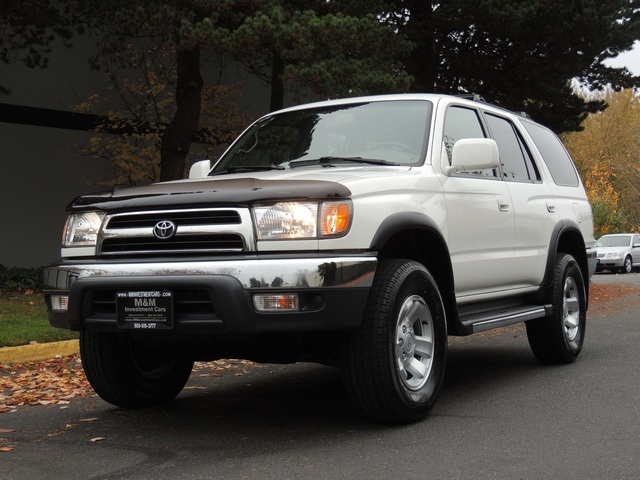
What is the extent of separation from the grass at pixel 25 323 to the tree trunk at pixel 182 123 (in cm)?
313

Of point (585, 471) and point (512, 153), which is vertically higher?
point (512, 153)

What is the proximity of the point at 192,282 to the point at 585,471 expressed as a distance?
86.4 inches

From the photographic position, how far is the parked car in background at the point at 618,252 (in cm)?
3503

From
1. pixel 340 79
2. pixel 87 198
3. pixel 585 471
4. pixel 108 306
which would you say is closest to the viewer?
pixel 585 471

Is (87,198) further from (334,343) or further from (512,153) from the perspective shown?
(512,153)

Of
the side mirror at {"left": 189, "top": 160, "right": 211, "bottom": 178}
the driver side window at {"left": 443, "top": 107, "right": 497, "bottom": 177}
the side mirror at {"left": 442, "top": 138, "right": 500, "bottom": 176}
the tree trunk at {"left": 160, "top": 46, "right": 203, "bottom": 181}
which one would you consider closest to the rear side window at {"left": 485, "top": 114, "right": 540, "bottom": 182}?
the driver side window at {"left": 443, "top": 107, "right": 497, "bottom": 177}

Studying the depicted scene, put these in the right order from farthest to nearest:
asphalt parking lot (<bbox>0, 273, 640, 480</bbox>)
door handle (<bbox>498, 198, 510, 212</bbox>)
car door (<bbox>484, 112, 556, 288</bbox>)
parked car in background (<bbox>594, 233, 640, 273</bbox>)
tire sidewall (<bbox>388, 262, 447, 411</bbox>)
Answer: parked car in background (<bbox>594, 233, 640, 273</bbox>) < car door (<bbox>484, 112, 556, 288</bbox>) < door handle (<bbox>498, 198, 510, 212</bbox>) < tire sidewall (<bbox>388, 262, 447, 411</bbox>) < asphalt parking lot (<bbox>0, 273, 640, 480</bbox>)

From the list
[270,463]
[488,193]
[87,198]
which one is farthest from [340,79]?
[270,463]

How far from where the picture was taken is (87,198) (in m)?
5.55

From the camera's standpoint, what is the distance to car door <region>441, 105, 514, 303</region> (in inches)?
241

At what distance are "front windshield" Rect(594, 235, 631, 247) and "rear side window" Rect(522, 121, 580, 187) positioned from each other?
94.8ft

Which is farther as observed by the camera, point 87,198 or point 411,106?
point 411,106

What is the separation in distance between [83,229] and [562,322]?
13.7ft

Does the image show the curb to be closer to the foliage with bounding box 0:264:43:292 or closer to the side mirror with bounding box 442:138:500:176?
the side mirror with bounding box 442:138:500:176
